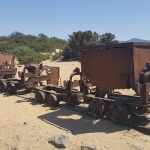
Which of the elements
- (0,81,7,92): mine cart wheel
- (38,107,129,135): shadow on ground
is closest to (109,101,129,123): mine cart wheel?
(38,107,129,135): shadow on ground

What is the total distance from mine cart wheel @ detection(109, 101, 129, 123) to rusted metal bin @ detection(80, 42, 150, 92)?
49 cm

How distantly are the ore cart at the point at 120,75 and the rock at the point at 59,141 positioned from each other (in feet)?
5.13

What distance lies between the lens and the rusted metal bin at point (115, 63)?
717 centimetres

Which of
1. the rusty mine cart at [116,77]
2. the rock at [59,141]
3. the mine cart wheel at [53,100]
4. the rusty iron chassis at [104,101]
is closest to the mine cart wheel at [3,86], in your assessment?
the rusty iron chassis at [104,101]

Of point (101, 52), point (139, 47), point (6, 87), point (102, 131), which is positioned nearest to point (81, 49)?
point (101, 52)

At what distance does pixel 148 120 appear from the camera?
7.43m

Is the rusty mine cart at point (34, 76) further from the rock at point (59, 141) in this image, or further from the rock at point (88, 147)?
the rock at point (88, 147)

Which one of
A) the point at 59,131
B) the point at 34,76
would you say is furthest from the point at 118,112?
the point at 34,76

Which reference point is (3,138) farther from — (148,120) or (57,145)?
(148,120)

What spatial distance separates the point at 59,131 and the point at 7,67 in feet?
27.4

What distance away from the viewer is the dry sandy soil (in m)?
6.25

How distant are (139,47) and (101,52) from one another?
1.06m

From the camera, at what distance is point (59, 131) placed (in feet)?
23.4

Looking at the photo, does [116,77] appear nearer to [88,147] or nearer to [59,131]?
[59,131]
